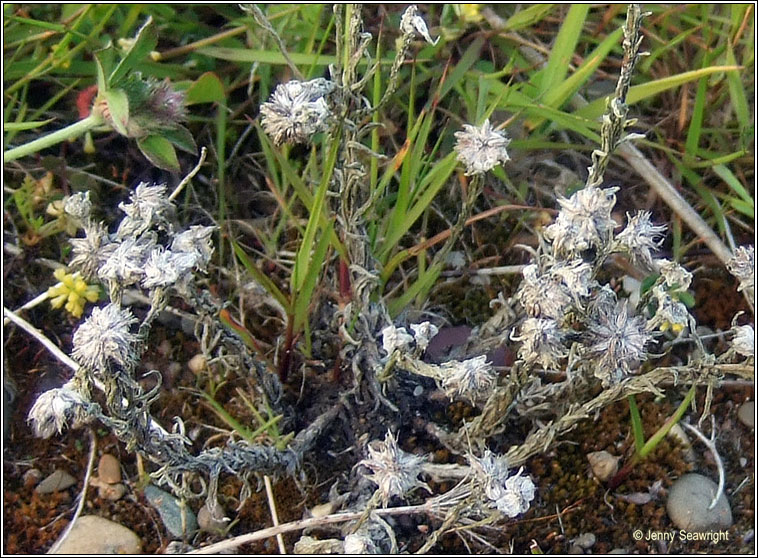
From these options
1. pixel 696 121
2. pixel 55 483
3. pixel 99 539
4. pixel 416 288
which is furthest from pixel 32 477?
pixel 696 121

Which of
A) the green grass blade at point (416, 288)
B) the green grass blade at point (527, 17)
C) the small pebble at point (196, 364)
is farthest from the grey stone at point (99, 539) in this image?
the green grass blade at point (527, 17)

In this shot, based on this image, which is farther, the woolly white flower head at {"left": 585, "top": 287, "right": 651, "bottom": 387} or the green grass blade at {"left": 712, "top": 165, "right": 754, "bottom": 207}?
the green grass blade at {"left": 712, "top": 165, "right": 754, "bottom": 207}

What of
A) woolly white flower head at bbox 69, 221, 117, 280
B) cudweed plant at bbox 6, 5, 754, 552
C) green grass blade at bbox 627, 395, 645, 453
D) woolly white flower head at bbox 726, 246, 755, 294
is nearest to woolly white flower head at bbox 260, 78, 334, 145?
cudweed plant at bbox 6, 5, 754, 552

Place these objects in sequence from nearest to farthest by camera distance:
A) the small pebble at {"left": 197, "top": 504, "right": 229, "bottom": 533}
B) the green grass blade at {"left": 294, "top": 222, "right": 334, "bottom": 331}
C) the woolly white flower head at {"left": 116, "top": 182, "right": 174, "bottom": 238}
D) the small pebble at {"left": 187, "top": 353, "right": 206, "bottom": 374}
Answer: the woolly white flower head at {"left": 116, "top": 182, "right": 174, "bottom": 238} < the green grass blade at {"left": 294, "top": 222, "right": 334, "bottom": 331} < the small pebble at {"left": 197, "top": 504, "right": 229, "bottom": 533} < the small pebble at {"left": 187, "top": 353, "right": 206, "bottom": 374}

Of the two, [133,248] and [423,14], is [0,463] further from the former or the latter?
[423,14]

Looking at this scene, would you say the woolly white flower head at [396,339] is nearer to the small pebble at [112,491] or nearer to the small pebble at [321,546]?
the small pebble at [321,546]

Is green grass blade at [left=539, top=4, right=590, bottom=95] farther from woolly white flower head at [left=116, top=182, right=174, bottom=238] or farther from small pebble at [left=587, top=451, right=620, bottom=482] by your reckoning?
woolly white flower head at [left=116, top=182, right=174, bottom=238]

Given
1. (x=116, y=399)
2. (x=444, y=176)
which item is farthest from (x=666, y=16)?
(x=116, y=399)

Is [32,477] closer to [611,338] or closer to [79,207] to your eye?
[79,207]
